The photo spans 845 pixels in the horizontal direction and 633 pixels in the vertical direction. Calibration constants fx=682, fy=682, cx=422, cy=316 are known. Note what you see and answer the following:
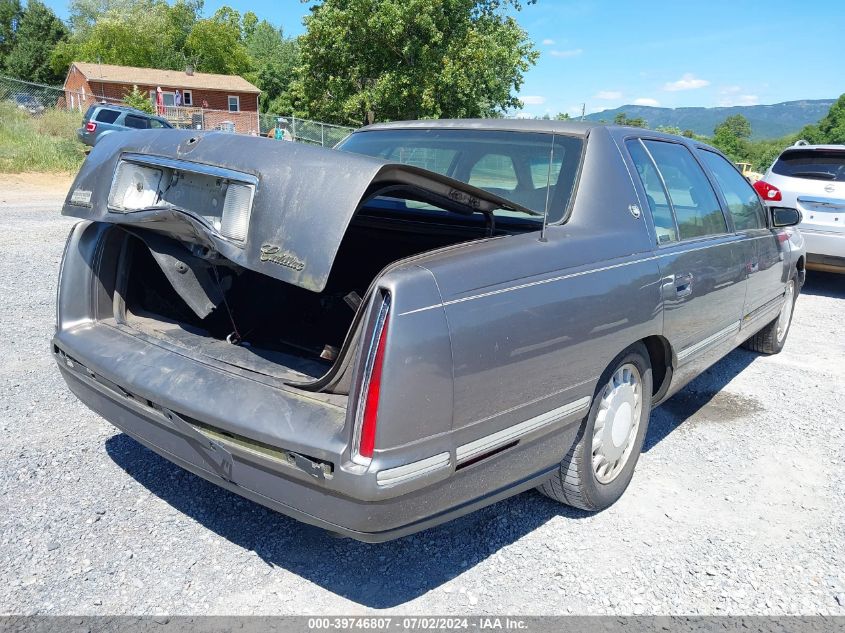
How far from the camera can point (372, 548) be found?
2.80 meters

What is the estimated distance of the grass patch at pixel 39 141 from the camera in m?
17.5

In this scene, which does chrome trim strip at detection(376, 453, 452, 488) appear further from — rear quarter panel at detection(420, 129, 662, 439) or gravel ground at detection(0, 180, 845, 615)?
gravel ground at detection(0, 180, 845, 615)

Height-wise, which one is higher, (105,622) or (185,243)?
(185,243)

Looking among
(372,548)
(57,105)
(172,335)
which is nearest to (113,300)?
(172,335)

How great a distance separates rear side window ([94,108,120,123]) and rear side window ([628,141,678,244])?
67.1 feet

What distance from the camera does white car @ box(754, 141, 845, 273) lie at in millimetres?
7766

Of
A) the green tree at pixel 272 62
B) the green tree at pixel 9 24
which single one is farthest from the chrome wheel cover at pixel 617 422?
the green tree at pixel 9 24

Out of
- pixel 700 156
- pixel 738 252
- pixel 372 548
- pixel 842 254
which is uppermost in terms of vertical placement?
pixel 700 156

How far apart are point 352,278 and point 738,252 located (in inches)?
88.5

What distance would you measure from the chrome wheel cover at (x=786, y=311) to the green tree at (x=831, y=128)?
261 feet

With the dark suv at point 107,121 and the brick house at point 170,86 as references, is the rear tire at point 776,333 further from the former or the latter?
the brick house at point 170,86

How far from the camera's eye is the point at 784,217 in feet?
15.6

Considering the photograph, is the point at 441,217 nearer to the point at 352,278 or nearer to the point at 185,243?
the point at 352,278

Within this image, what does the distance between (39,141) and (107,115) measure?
220 cm
